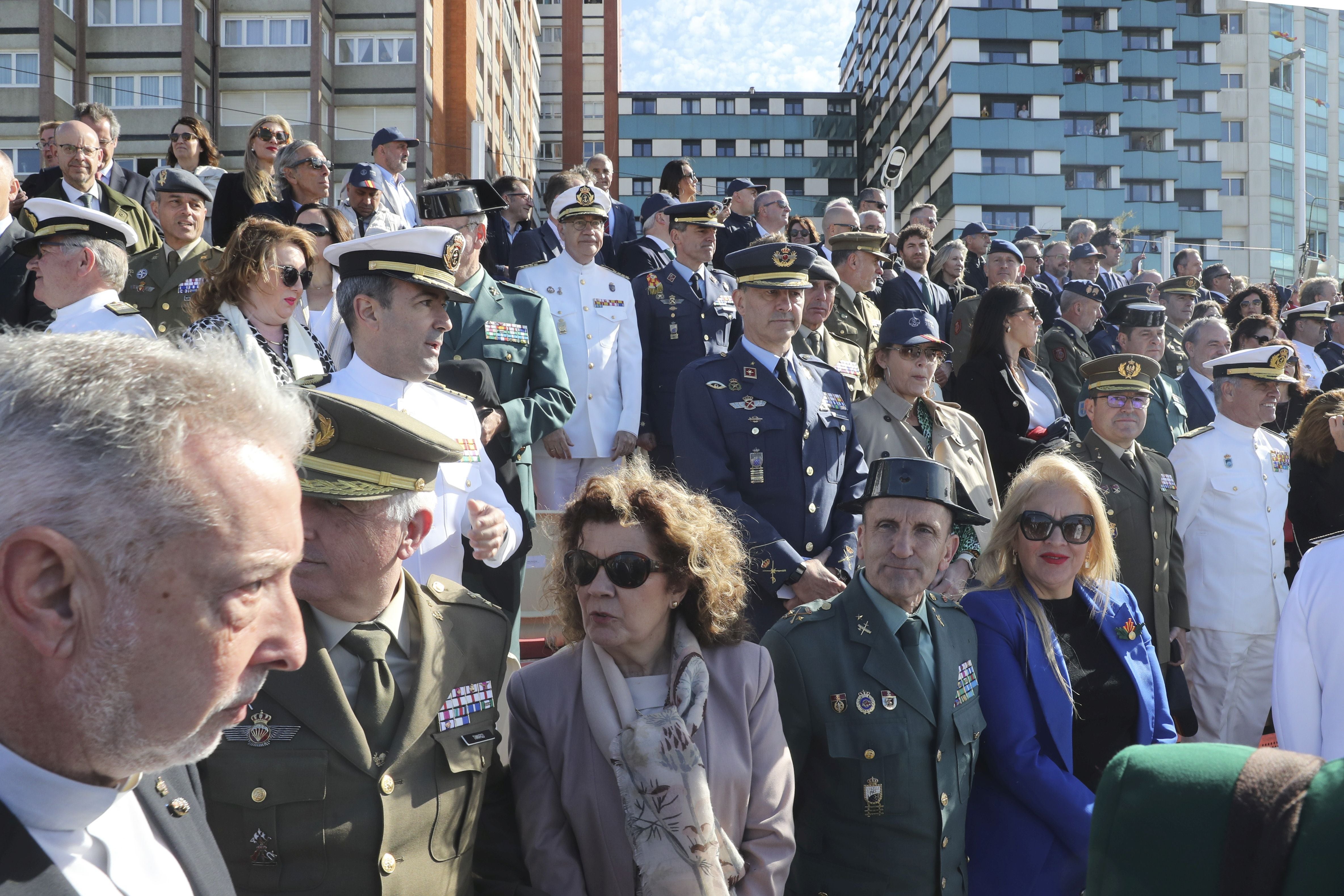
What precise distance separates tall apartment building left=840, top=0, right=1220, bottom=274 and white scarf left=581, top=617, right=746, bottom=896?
54902 millimetres

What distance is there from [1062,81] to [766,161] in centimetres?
2995

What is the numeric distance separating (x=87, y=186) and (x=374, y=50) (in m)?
28.8

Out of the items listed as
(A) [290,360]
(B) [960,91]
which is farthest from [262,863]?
(B) [960,91]

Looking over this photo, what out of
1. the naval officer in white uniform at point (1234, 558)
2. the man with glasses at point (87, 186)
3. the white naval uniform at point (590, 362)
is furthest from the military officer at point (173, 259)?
the naval officer in white uniform at point (1234, 558)

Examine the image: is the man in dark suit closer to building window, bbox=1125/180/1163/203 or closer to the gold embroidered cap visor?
the gold embroidered cap visor

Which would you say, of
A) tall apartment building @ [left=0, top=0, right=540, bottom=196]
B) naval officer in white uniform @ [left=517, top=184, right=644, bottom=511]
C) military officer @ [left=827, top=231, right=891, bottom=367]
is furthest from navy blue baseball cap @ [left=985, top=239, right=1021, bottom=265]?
A: tall apartment building @ [left=0, top=0, right=540, bottom=196]

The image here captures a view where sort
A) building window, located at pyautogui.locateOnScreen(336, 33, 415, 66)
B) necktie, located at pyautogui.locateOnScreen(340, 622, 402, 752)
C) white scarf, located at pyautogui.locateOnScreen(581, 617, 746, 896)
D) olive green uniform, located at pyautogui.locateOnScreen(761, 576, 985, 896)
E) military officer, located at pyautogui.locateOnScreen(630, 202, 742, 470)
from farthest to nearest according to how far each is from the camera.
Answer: building window, located at pyautogui.locateOnScreen(336, 33, 415, 66), military officer, located at pyautogui.locateOnScreen(630, 202, 742, 470), olive green uniform, located at pyautogui.locateOnScreen(761, 576, 985, 896), white scarf, located at pyautogui.locateOnScreen(581, 617, 746, 896), necktie, located at pyautogui.locateOnScreen(340, 622, 402, 752)

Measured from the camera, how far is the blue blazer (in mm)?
3344

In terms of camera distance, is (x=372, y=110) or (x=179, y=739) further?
(x=372, y=110)

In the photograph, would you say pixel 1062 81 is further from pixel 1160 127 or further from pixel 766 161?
pixel 766 161

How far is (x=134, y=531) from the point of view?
1230 millimetres

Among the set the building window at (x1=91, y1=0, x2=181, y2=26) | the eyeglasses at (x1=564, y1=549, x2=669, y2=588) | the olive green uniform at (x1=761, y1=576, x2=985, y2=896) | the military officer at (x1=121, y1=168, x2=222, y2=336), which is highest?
→ the building window at (x1=91, y1=0, x2=181, y2=26)

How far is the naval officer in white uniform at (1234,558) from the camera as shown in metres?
5.92

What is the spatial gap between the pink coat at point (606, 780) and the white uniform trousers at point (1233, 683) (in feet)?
12.5
